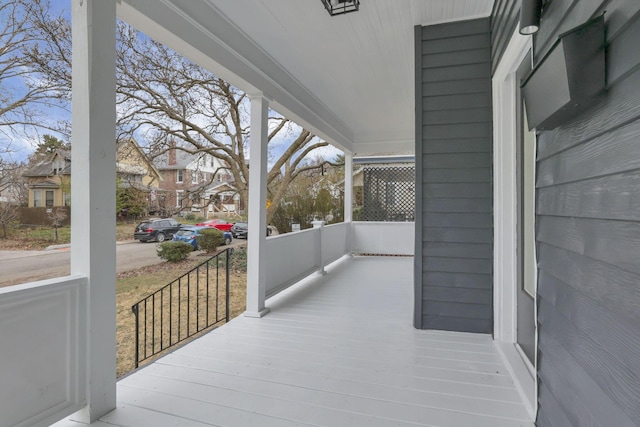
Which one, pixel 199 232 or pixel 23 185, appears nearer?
pixel 23 185

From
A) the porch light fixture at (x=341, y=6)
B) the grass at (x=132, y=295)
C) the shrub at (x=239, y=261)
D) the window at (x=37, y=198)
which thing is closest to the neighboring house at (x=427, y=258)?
the porch light fixture at (x=341, y=6)

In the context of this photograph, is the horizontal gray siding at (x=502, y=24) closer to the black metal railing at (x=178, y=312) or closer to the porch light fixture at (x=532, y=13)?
the porch light fixture at (x=532, y=13)

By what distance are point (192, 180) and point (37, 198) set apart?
568 cm

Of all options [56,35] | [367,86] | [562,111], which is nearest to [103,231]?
[562,111]

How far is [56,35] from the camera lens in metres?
4.42

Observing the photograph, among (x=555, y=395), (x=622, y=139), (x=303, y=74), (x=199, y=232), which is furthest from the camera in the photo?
(x=199, y=232)

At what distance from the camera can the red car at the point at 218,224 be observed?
25.0ft

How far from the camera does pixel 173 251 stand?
6129 mm

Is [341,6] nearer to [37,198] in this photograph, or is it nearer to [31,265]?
[37,198]

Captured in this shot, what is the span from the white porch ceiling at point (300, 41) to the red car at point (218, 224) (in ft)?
13.2

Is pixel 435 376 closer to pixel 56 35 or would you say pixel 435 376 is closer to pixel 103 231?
pixel 103 231

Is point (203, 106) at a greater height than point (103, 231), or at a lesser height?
greater

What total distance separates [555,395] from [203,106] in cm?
848

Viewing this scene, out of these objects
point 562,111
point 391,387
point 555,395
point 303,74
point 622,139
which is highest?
point 303,74
